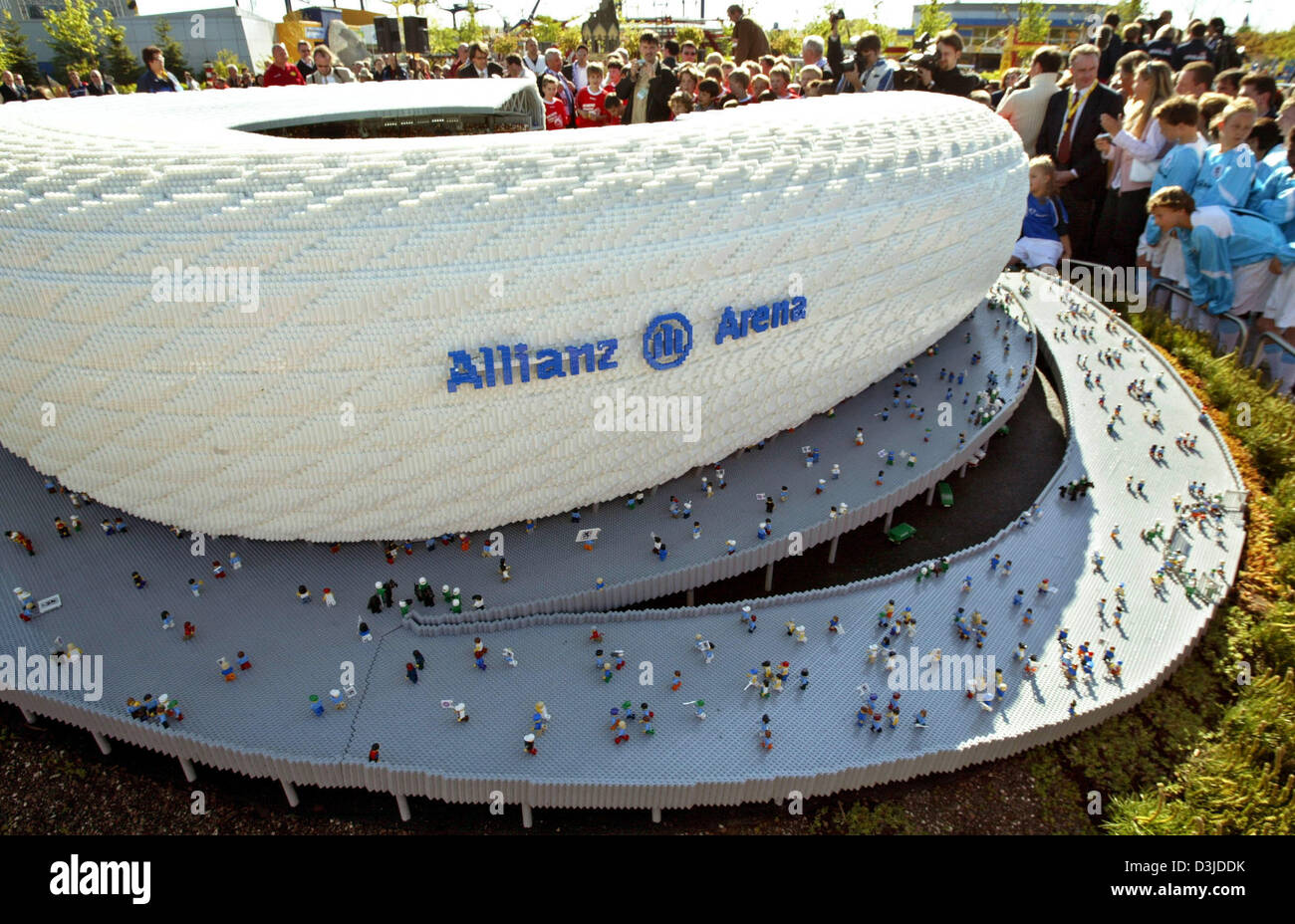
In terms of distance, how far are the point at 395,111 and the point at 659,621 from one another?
1414 centimetres

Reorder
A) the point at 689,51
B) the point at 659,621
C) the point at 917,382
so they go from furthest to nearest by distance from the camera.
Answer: the point at 689,51 < the point at 917,382 < the point at 659,621

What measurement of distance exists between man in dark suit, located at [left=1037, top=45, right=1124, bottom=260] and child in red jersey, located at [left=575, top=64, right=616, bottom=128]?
13096 mm

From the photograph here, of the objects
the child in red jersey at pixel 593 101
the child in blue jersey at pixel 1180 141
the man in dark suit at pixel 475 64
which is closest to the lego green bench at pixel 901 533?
the child in blue jersey at pixel 1180 141

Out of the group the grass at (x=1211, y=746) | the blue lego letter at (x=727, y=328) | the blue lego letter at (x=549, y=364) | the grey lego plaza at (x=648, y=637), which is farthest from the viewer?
the blue lego letter at (x=727, y=328)

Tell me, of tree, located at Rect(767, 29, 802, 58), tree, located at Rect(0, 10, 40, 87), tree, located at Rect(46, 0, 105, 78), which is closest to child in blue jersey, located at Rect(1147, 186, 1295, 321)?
tree, located at Rect(767, 29, 802, 58)

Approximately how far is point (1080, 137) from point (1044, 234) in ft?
9.35

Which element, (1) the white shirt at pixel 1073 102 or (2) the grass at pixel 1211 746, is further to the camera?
(1) the white shirt at pixel 1073 102

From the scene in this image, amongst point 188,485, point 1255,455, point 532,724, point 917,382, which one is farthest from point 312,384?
point 1255,455

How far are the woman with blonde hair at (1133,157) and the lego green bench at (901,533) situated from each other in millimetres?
12991

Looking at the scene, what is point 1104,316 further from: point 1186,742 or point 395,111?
point 395,111

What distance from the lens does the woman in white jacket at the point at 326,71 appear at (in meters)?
24.8

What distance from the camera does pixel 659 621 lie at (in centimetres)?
1161

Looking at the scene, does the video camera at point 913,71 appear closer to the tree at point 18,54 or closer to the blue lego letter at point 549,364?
the blue lego letter at point 549,364

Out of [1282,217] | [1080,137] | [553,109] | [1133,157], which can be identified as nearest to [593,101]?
[553,109]
